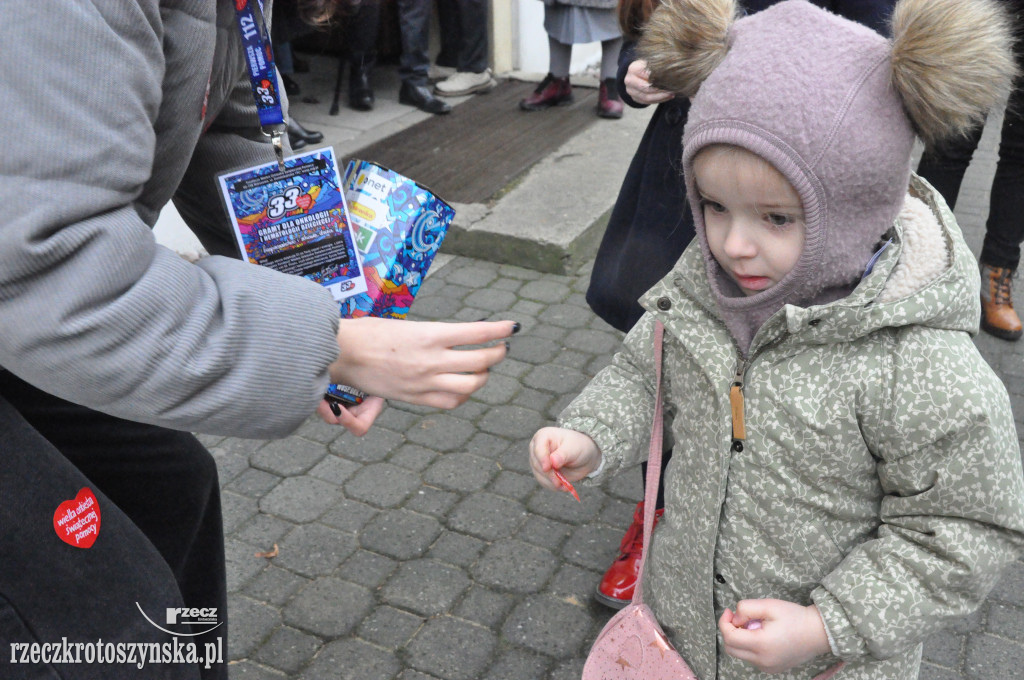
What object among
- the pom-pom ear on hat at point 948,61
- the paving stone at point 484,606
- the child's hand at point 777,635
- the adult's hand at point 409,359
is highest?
the pom-pom ear on hat at point 948,61

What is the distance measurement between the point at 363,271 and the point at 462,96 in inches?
222

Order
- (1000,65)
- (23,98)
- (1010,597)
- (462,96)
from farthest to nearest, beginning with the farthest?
(462,96) → (1010,597) → (1000,65) → (23,98)

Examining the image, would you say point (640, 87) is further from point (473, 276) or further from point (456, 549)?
point (473, 276)

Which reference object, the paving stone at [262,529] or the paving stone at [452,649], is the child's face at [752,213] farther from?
the paving stone at [262,529]

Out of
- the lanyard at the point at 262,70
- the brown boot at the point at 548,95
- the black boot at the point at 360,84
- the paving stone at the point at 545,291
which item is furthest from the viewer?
the brown boot at the point at 548,95

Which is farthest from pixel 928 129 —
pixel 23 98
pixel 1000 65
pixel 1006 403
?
pixel 23 98

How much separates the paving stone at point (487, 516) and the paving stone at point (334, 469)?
16.8 inches

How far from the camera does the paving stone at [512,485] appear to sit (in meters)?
3.12

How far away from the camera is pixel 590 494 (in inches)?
123

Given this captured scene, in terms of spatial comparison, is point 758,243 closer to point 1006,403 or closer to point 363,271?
point 1006,403

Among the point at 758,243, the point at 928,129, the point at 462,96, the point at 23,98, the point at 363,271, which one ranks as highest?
the point at 23,98

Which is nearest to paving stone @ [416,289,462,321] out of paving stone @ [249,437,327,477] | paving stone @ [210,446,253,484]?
paving stone @ [249,437,327,477]

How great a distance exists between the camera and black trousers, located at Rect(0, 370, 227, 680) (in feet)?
4.10

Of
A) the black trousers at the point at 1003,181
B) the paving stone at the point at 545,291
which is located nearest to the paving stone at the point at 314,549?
the paving stone at the point at 545,291
